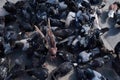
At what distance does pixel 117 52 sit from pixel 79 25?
4.91 feet

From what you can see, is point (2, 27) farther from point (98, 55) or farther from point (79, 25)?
point (98, 55)

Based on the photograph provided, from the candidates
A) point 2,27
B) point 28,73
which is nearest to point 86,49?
point 28,73

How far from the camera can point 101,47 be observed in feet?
29.4

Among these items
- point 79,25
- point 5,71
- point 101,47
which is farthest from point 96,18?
point 5,71

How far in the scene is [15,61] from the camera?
8586mm

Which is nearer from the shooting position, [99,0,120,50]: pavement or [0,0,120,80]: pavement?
[0,0,120,80]: pavement

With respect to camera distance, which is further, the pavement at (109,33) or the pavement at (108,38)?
the pavement at (109,33)

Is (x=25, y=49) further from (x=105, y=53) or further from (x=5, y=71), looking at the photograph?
(x=105, y=53)

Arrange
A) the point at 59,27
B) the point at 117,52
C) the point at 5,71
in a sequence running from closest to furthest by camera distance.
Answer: the point at 5,71, the point at 117,52, the point at 59,27

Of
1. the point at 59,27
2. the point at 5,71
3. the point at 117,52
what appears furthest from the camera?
the point at 59,27

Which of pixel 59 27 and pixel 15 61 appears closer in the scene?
pixel 15 61

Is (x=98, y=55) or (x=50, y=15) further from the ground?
(x=50, y=15)

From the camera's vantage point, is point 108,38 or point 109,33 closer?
point 108,38

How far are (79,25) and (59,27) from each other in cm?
59
